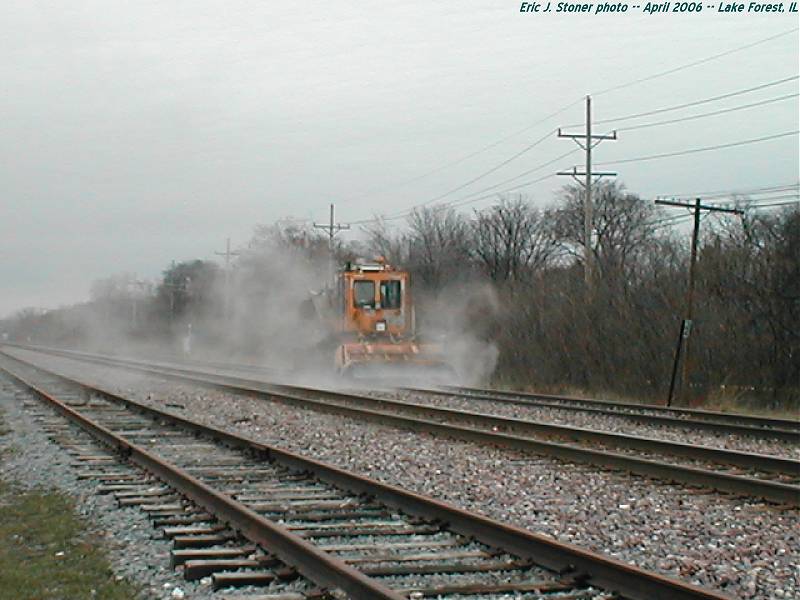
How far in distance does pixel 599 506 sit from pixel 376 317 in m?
20.9

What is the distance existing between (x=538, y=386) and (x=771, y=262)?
30.2ft

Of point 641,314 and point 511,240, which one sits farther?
point 511,240

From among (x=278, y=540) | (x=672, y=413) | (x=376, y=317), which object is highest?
(x=376, y=317)

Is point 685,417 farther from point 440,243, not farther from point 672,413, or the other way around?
point 440,243

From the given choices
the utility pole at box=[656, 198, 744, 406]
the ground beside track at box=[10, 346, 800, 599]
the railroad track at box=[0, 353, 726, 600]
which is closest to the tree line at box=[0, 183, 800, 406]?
the utility pole at box=[656, 198, 744, 406]

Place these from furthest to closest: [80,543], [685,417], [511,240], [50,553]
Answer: [511,240] → [685,417] → [80,543] → [50,553]

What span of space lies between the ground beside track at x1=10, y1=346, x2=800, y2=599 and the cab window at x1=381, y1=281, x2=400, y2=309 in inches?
542

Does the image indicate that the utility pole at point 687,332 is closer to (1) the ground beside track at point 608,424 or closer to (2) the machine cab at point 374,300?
(1) the ground beside track at point 608,424

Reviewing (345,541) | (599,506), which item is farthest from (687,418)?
(345,541)

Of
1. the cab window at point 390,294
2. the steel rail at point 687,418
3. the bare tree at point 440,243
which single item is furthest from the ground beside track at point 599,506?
the bare tree at point 440,243

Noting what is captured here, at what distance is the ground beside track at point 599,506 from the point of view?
278 inches

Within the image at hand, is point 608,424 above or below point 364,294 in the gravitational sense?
below

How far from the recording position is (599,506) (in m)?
9.42

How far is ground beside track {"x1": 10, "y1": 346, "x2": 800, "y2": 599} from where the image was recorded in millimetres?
7066
